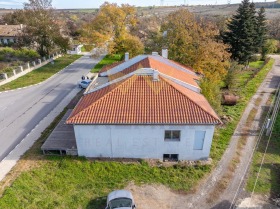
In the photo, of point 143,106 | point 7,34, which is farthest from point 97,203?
point 7,34

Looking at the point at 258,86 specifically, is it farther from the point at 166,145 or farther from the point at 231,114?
the point at 166,145

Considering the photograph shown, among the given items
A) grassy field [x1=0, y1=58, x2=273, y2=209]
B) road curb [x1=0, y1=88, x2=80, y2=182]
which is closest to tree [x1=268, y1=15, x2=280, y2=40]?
grassy field [x1=0, y1=58, x2=273, y2=209]

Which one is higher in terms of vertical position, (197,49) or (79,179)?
(197,49)

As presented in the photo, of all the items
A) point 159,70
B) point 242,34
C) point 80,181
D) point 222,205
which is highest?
point 159,70

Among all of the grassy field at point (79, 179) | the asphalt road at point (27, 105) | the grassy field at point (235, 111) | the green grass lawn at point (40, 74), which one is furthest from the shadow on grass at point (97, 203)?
the green grass lawn at point (40, 74)

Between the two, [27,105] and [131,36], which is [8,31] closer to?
[131,36]

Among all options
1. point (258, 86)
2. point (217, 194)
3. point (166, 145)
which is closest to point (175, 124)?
point (166, 145)

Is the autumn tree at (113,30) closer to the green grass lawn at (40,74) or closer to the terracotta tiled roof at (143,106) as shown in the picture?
the green grass lawn at (40,74)
